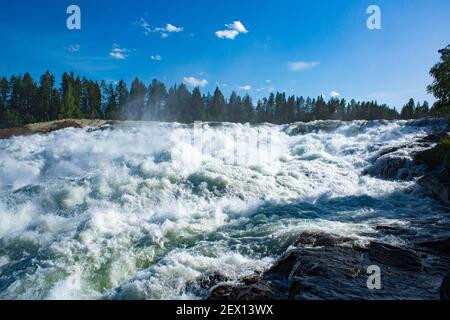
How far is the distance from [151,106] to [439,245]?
264 ft

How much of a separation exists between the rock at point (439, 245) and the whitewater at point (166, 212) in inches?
22.9

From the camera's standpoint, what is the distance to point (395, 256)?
819cm

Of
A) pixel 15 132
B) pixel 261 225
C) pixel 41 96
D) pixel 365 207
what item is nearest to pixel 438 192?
pixel 365 207

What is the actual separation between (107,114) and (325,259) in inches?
2974

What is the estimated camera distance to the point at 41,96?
6781 centimetres

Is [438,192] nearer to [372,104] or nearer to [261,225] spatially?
[261,225]

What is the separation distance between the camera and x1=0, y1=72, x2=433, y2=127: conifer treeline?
221 feet

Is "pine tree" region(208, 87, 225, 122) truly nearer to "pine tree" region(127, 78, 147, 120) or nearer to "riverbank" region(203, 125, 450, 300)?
"pine tree" region(127, 78, 147, 120)

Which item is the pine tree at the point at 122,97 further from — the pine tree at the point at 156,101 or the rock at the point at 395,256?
the rock at the point at 395,256

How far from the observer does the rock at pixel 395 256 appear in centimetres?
780

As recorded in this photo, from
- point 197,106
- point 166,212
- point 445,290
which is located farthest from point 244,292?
point 197,106

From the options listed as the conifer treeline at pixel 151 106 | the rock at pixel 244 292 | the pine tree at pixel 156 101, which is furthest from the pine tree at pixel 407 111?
the rock at pixel 244 292

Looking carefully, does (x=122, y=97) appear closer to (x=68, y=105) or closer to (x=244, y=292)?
(x=68, y=105)

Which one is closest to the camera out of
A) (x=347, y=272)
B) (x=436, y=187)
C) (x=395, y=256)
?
(x=347, y=272)
